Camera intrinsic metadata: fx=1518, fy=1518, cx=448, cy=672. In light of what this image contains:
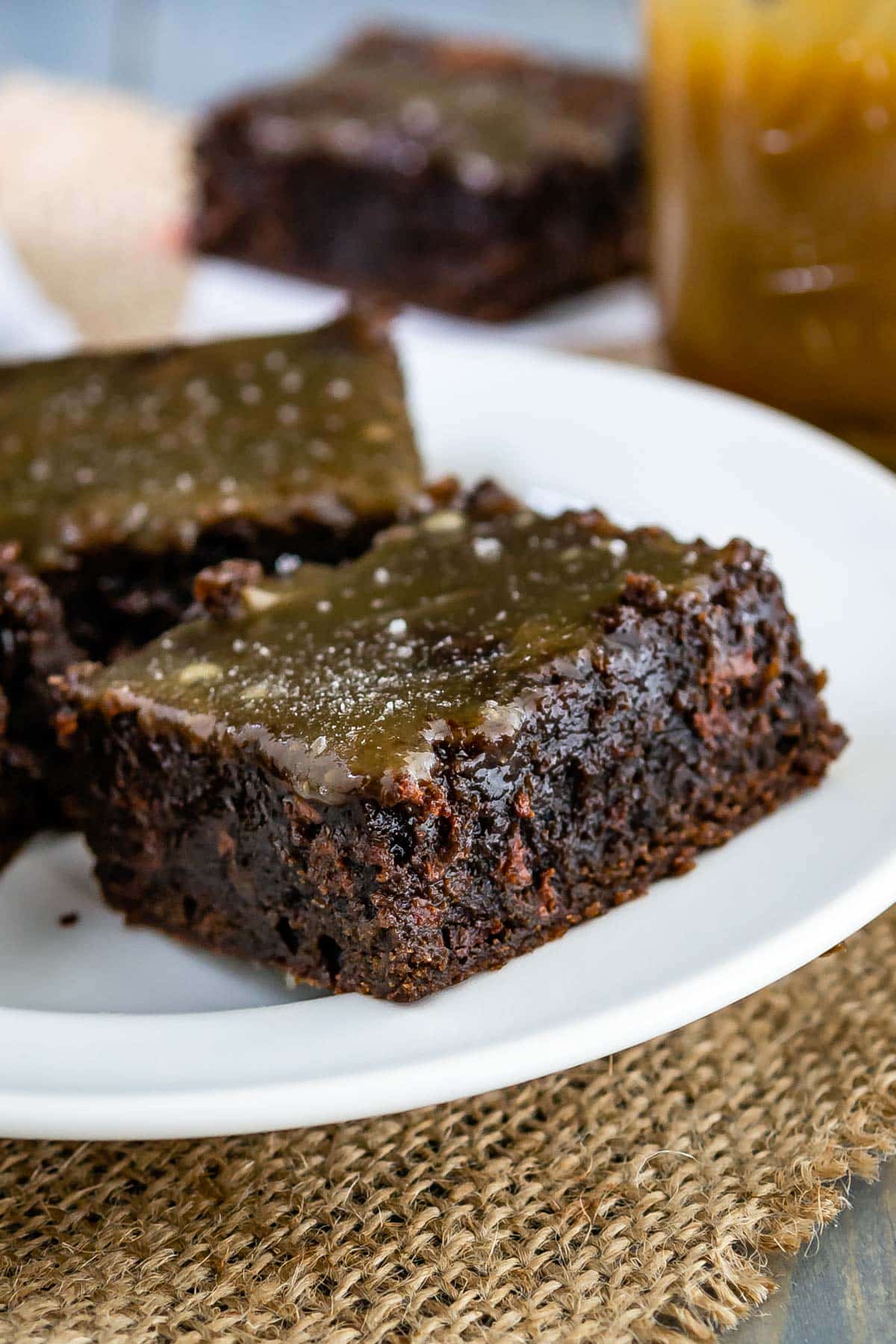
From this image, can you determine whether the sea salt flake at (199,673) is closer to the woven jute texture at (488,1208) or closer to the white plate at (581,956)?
the white plate at (581,956)

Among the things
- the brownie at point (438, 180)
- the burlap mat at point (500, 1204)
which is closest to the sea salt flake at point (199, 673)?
the burlap mat at point (500, 1204)

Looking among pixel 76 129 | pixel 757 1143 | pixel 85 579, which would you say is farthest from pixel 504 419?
pixel 76 129

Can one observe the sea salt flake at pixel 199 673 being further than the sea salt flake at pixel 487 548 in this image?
No

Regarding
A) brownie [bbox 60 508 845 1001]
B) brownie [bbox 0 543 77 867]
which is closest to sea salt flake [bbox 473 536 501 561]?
brownie [bbox 60 508 845 1001]

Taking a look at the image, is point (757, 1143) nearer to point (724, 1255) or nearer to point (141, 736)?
point (724, 1255)

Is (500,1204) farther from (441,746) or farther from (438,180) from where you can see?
(438,180)

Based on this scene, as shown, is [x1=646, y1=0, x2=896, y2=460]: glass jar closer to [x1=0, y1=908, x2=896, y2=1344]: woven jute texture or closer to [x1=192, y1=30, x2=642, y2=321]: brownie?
[x1=192, y1=30, x2=642, y2=321]: brownie
